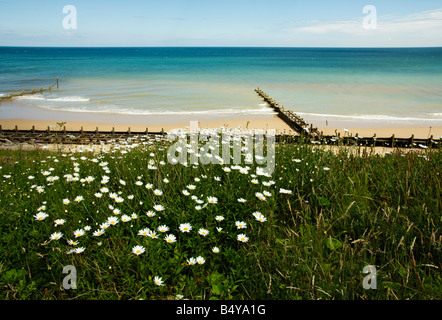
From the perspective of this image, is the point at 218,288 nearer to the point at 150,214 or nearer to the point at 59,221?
the point at 150,214

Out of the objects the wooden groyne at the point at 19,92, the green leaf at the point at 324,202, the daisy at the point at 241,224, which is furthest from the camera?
the wooden groyne at the point at 19,92

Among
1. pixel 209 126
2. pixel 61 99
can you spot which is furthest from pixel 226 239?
pixel 61 99

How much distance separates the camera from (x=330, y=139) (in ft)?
39.3

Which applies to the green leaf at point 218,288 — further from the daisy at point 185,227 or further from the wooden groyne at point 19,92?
the wooden groyne at point 19,92

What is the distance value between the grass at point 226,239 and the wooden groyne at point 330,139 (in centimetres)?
239

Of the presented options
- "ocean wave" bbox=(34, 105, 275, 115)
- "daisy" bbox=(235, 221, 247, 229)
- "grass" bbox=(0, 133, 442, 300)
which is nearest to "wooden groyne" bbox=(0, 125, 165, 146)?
"grass" bbox=(0, 133, 442, 300)

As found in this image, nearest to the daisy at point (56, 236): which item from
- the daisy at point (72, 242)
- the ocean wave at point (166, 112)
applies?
the daisy at point (72, 242)

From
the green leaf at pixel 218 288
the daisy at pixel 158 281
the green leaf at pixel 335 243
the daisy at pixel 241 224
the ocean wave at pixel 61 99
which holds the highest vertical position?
the ocean wave at pixel 61 99

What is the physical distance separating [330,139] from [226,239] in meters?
9.39

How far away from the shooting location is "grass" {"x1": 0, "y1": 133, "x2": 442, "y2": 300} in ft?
9.49

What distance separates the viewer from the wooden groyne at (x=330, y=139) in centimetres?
773

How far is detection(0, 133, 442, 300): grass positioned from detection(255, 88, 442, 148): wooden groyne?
7.84 ft

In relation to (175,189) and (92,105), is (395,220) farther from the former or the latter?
(92,105)
